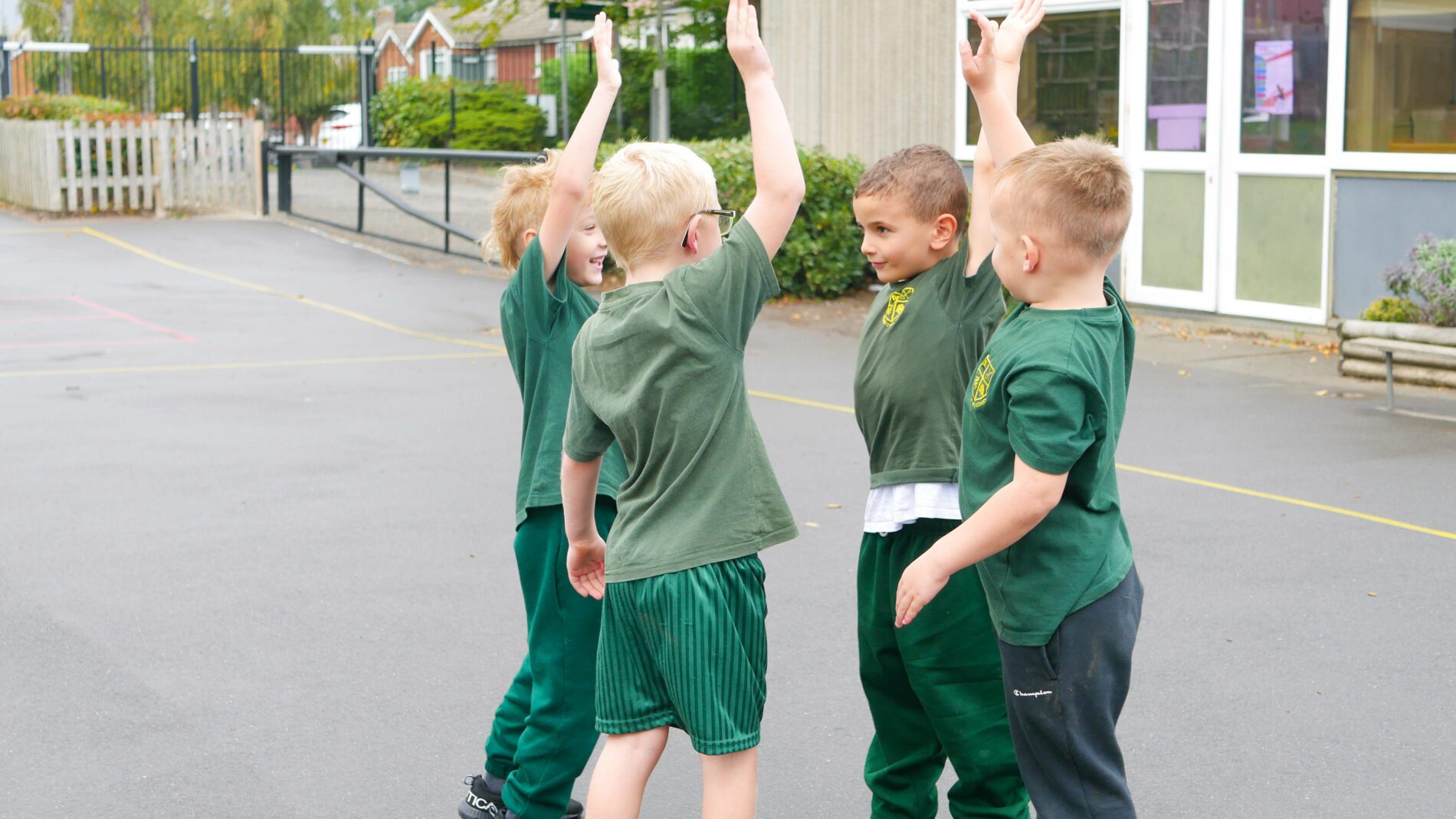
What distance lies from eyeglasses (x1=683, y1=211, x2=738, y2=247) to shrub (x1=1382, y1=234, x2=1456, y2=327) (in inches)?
333

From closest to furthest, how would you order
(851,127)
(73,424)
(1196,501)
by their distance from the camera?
(1196,501)
(73,424)
(851,127)

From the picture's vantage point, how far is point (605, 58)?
10.2 feet

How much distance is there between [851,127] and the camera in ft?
54.3

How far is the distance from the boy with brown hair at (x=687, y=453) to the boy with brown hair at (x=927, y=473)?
345mm

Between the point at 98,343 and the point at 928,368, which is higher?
the point at 928,368

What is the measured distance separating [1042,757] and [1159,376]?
8354 millimetres

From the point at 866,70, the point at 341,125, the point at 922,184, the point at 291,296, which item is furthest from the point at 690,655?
the point at 341,125

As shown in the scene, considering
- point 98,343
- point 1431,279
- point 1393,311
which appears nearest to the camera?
point 1431,279

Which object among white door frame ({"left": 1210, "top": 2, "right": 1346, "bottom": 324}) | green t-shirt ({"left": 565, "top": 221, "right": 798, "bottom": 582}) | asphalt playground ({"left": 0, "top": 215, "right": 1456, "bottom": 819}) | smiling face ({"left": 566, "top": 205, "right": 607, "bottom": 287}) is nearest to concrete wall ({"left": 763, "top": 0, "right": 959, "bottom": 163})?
white door frame ({"left": 1210, "top": 2, "right": 1346, "bottom": 324})

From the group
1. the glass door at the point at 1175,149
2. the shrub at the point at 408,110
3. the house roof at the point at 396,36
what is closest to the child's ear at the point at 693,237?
the glass door at the point at 1175,149

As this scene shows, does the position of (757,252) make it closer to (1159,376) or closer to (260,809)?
(260,809)

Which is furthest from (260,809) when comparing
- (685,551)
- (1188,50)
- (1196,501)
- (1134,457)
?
(1188,50)

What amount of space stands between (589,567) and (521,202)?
34.3 inches

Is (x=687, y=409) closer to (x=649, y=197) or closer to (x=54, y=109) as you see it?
(x=649, y=197)
